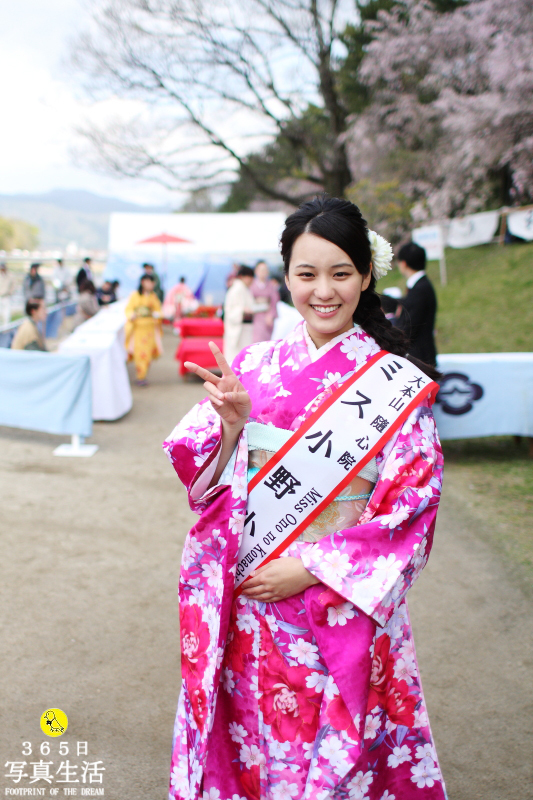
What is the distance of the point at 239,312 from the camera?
8930 mm

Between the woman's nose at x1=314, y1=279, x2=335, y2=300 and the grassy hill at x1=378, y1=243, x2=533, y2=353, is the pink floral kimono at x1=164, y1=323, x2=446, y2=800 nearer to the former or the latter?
the woman's nose at x1=314, y1=279, x2=335, y2=300

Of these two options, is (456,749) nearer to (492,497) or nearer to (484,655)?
(484,655)

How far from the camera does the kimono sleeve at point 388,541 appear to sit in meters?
1.53

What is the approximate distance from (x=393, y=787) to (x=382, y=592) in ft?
1.96

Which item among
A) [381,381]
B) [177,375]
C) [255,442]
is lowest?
[177,375]

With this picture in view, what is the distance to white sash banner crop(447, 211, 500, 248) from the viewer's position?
14.9 meters

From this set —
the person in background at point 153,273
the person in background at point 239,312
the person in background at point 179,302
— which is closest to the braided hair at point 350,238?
the person in background at point 239,312

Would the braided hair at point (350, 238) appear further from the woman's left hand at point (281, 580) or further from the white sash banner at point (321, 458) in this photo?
the woman's left hand at point (281, 580)

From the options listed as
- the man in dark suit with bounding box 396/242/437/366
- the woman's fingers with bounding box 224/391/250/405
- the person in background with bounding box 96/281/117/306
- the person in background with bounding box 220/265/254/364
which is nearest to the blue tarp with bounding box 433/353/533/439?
the man in dark suit with bounding box 396/242/437/366

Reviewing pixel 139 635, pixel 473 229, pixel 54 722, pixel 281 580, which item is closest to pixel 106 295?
pixel 473 229

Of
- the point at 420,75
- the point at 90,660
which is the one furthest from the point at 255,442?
the point at 420,75

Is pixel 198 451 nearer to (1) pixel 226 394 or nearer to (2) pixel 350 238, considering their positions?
(1) pixel 226 394

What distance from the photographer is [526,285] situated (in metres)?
11.3

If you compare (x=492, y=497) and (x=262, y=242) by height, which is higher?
(x=262, y=242)
